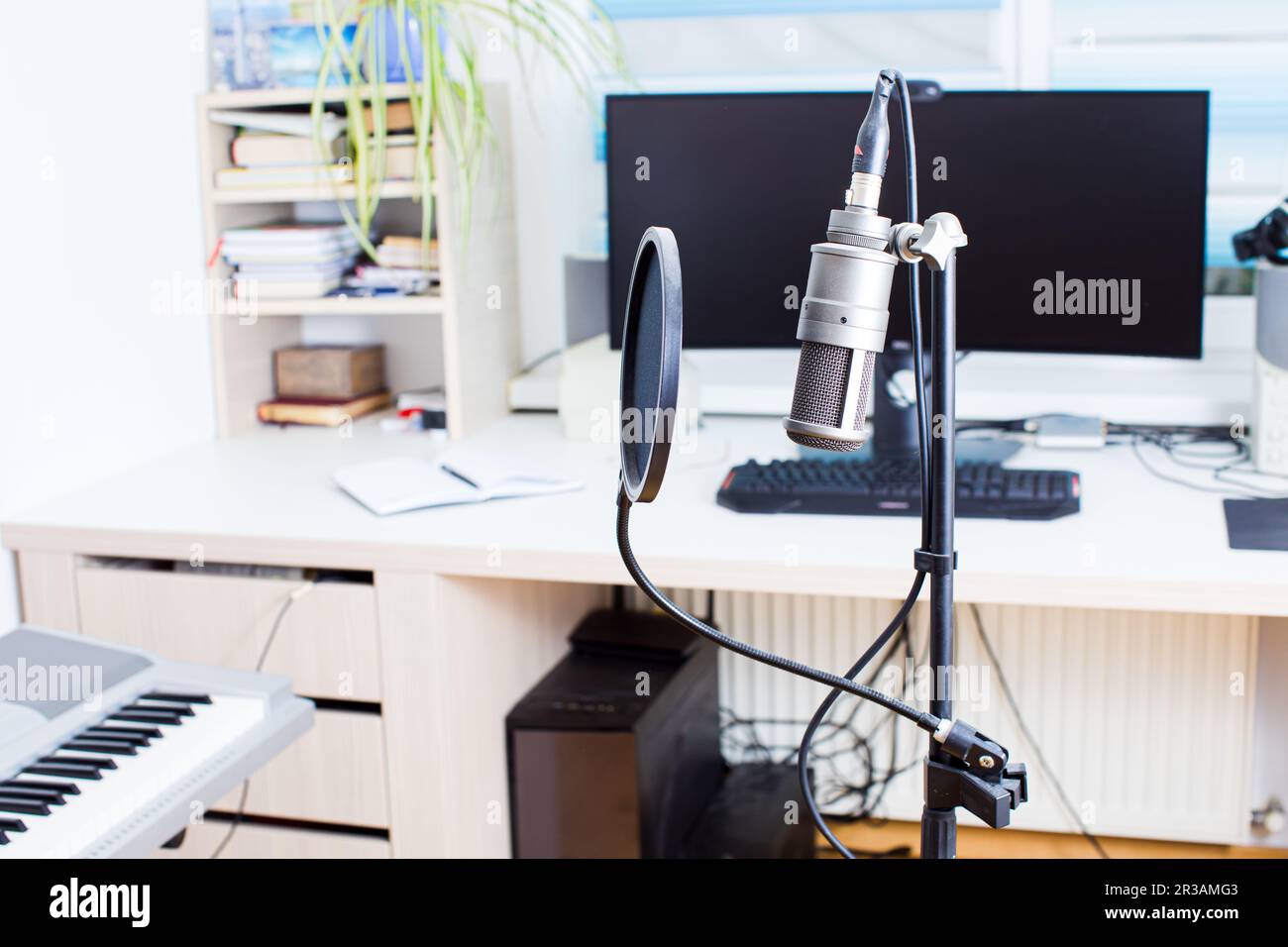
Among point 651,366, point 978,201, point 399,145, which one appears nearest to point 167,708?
point 651,366

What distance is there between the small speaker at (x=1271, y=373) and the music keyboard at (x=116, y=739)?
4.01ft

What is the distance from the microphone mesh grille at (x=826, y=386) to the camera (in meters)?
0.74

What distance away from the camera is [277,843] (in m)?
1.70

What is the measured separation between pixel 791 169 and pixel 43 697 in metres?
1.10

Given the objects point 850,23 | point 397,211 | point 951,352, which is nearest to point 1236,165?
point 850,23

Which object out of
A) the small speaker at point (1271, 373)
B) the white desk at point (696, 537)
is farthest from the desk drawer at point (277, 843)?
the small speaker at point (1271, 373)

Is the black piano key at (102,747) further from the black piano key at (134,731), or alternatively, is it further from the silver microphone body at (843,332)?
the silver microphone body at (843,332)

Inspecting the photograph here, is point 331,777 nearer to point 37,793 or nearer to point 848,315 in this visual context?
point 37,793

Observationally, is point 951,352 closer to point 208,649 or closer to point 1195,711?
point 208,649

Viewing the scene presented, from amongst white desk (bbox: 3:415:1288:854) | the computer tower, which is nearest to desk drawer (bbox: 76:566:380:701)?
white desk (bbox: 3:415:1288:854)

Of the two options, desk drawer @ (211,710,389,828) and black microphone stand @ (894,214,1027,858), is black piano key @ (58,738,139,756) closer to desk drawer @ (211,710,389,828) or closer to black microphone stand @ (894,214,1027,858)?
desk drawer @ (211,710,389,828)

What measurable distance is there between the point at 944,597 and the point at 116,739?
2.54 feet

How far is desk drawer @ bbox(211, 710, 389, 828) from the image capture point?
5.30ft

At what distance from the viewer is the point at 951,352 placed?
78 cm
